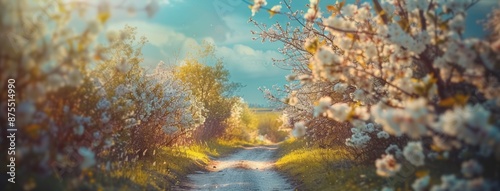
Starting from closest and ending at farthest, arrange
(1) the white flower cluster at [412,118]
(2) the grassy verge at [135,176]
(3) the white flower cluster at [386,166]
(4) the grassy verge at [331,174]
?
(1) the white flower cluster at [412,118] → (3) the white flower cluster at [386,166] → (2) the grassy verge at [135,176] → (4) the grassy verge at [331,174]

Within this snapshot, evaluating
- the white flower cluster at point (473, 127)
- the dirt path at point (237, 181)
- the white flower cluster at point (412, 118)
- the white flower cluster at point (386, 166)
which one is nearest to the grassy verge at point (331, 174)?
the dirt path at point (237, 181)

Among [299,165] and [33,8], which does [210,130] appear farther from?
[33,8]

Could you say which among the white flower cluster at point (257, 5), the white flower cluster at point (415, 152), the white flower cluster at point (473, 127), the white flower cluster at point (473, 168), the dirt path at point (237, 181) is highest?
the white flower cluster at point (257, 5)

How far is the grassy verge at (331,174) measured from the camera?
1176 centimetres

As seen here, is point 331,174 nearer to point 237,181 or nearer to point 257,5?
point 237,181

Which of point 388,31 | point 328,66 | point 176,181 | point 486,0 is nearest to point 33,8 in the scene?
point 328,66

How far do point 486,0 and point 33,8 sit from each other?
24.8 ft

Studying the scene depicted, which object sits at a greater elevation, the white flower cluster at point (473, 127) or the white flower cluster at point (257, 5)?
the white flower cluster at point (257, 5)

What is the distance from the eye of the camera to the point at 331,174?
14859 millimetres

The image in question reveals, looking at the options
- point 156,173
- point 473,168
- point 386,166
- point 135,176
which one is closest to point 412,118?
point 473,168

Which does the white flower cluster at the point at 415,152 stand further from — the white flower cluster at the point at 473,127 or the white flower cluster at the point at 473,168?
the white flower cluster at the point at 473,127

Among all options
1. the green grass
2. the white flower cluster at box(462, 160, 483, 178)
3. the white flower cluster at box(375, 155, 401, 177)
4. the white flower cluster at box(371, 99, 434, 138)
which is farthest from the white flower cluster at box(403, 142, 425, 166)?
the green grass

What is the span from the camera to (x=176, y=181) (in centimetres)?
1694

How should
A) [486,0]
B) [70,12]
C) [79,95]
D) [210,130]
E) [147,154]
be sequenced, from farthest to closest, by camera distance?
[210,130] → [147,154] → [79,95] → [486,0] → [70,12]
